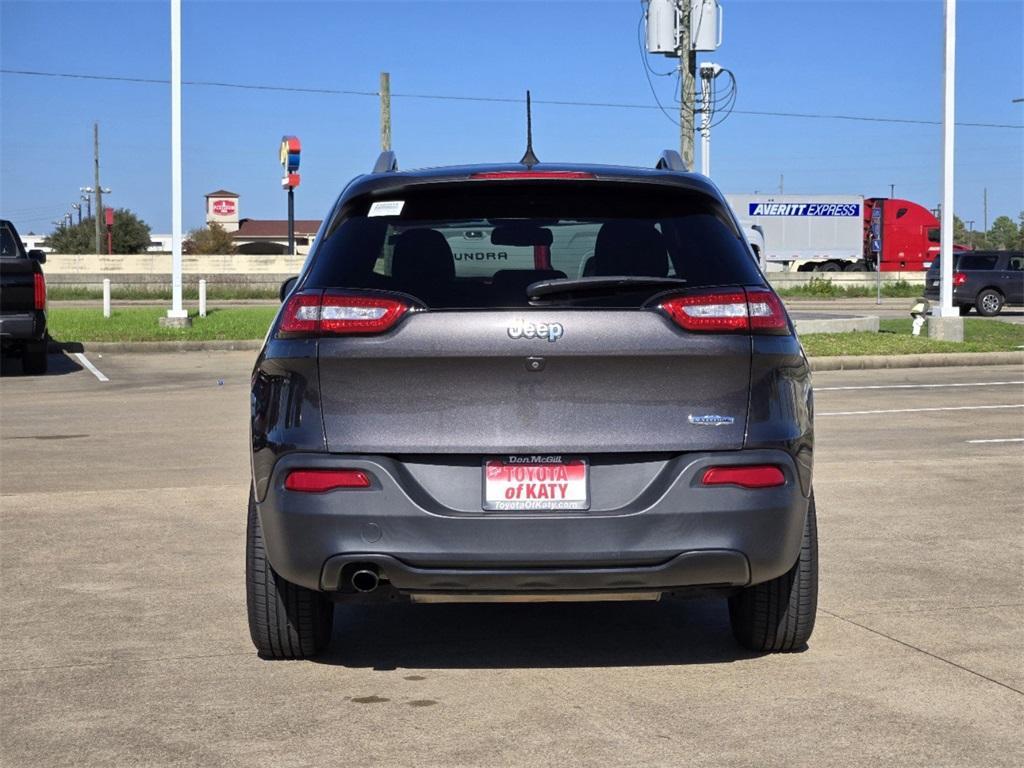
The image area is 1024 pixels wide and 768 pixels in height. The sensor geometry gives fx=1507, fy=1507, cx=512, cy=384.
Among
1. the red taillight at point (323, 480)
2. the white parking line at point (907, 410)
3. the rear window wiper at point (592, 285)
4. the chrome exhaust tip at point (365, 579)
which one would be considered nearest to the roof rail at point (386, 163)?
the rear window wiper at point (592, 285)

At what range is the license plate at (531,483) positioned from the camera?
4.65 metres

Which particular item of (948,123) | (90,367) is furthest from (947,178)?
(90,367)

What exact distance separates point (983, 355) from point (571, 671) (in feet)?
57.0

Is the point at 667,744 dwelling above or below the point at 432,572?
below

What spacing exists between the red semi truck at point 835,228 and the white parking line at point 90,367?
4527 cm

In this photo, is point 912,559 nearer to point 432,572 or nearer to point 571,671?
point 571,671

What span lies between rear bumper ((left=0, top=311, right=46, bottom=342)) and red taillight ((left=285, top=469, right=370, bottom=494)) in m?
14.6

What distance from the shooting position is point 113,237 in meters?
115

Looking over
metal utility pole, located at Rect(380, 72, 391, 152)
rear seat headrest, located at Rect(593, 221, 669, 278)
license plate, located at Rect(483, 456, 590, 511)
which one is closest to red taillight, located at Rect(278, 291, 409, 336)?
license plate, located at Rect(483, 456, 590, 511)

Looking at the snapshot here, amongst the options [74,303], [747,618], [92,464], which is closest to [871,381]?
[92,464]

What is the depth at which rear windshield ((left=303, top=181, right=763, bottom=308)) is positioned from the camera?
16.1 feet

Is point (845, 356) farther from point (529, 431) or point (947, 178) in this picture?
point (529, 431)

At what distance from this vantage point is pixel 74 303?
42156mm

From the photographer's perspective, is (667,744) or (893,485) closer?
(667,744)
